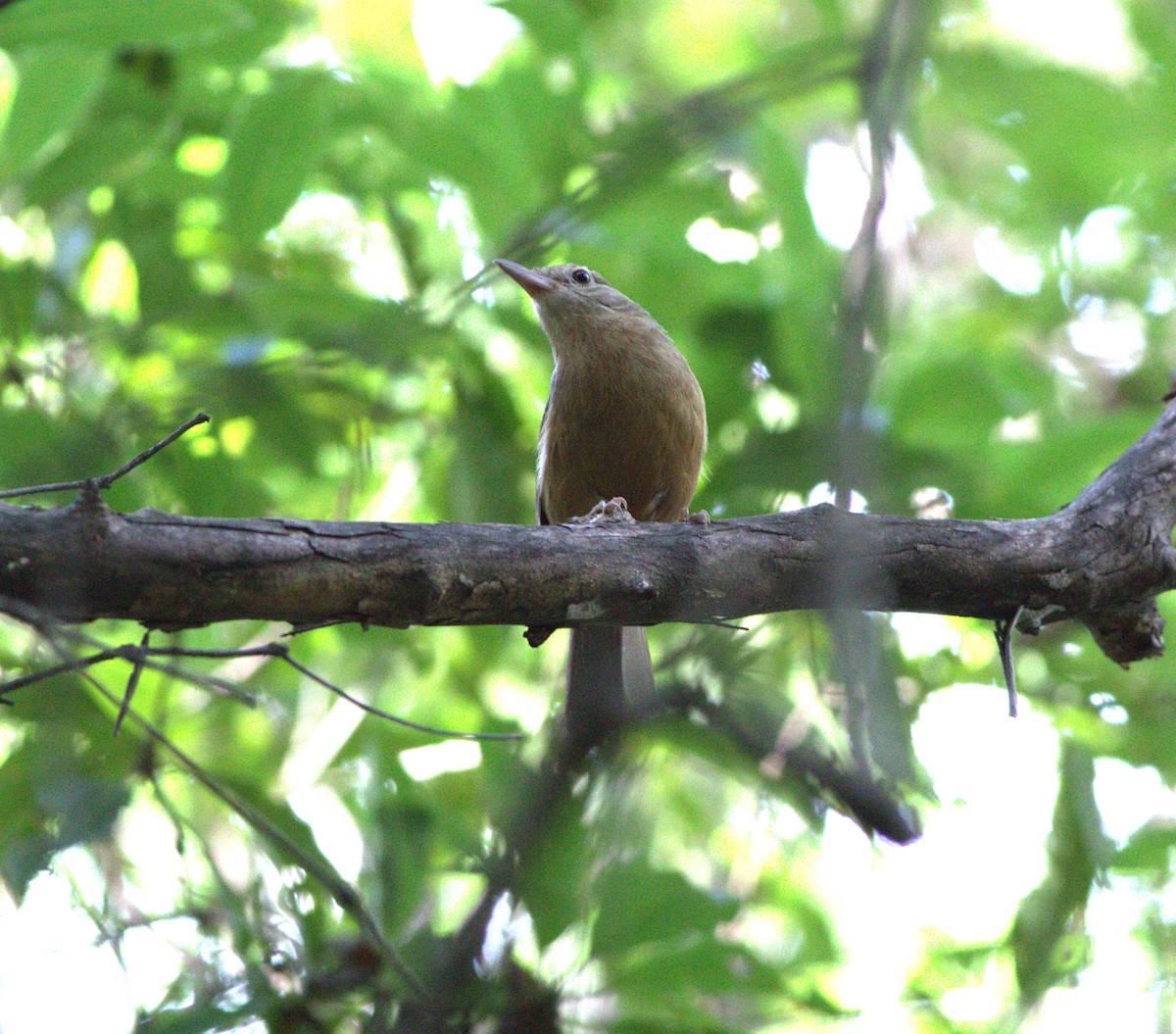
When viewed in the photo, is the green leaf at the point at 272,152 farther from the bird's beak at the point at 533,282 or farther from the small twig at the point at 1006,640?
the small twig at the point at 1006,640

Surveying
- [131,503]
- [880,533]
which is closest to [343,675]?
[131,503]

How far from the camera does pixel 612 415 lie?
15.9 ft

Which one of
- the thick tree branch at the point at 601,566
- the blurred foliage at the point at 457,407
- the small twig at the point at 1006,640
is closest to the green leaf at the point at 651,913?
the blurred foliage at the point at 457,407

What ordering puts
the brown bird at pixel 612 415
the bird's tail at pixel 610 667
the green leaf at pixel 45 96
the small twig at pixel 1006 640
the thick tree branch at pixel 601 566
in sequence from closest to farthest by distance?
the thick tree branch at pixel 601 566, the small twig at pixel 1006 640, the green leaf at pixel 45 96, the bird's tail at pixel 610 667, the brown bird at pixel 612 415

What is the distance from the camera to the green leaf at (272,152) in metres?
3.83

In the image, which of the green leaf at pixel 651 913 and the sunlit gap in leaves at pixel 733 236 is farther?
the sunlit gap in leaves at pixel 733 236

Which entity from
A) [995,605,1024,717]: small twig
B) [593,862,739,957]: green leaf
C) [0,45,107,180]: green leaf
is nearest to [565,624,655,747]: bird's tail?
[593,862,739,957]: green leaf

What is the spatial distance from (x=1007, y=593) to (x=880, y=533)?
41 centimetres

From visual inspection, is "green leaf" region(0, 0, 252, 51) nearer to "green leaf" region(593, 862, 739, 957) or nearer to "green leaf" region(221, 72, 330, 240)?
"green leaf" region(221, 72, 330, 240)

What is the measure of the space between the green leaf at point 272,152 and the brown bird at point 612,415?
2.94 ft

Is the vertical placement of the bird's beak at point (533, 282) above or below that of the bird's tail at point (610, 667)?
above

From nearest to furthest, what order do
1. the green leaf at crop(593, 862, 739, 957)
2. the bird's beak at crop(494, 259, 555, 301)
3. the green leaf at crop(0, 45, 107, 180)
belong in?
the green leaf at crop(593, 862, 739, 957) < the green leaf at crop(0, 45, 107, 180) < the bird's beak at crop(494, 259, 555, 301)

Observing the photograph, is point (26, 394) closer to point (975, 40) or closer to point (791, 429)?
point (791, 429)

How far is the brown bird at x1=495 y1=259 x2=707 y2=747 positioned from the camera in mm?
4711
